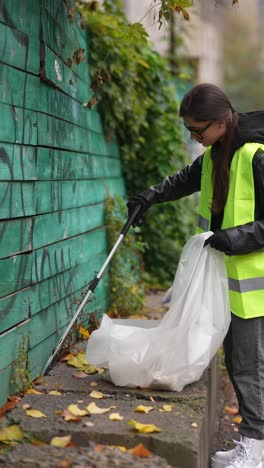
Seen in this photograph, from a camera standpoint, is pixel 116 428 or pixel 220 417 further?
pixel 220 417

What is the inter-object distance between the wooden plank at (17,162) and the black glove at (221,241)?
0.99 m

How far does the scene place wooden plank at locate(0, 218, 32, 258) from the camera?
2.96 metres

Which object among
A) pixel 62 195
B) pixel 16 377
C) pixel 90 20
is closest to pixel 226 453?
pixel 16 377

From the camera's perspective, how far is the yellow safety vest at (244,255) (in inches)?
123

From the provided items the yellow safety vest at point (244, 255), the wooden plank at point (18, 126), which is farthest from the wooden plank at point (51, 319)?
the yellow safety vest at point (244, 255)

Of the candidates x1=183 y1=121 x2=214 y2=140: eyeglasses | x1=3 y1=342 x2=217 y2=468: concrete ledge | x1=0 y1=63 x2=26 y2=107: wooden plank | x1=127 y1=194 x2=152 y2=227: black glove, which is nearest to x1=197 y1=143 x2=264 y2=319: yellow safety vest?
x1=183 y1=121 x2=214 y2=140: eyeglasses

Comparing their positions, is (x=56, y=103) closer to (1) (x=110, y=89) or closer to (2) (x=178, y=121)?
(1) (x=110, y=89)

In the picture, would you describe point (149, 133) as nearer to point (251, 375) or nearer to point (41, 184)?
point (41, 184)

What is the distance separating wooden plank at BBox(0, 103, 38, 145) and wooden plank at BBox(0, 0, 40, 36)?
40 cm

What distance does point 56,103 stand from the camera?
3.84m

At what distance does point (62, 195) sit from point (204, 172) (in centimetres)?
97

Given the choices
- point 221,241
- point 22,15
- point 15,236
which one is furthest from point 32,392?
point 22,15

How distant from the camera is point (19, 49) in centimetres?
313

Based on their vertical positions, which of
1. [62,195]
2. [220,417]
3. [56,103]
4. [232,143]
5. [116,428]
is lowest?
[220,417]
